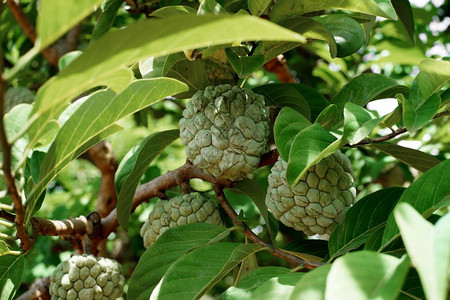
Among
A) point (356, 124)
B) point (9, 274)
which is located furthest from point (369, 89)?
point (9, 274)

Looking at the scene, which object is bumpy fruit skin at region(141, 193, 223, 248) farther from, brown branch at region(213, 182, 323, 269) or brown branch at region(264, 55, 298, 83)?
brown branch at region(264, 55, 298, 83)

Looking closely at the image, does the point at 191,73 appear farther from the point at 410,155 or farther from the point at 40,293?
the point at 40,293

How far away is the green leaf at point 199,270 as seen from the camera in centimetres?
100

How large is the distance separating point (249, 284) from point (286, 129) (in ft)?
1.01

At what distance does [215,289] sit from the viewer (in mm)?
1636

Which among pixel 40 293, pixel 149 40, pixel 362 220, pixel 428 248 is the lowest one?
pixel 40 293

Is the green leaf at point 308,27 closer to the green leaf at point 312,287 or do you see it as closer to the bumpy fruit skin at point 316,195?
the bumpy fruit skin at point 316,195

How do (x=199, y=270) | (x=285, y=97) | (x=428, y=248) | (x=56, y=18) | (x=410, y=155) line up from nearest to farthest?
→ (x=428, y=248), (x=56, y=18), (x=199, y=270), (x=410, y=155), (x=285, y=97)

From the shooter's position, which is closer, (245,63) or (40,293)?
(245,63)

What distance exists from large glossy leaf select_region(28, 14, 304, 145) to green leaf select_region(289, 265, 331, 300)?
0.30m

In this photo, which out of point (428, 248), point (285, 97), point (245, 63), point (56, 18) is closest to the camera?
point (428, 248)

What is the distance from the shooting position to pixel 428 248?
1.75 feet

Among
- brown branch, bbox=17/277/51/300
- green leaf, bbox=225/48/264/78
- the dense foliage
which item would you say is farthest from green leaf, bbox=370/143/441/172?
brown branch, bbox=17/277/51/300

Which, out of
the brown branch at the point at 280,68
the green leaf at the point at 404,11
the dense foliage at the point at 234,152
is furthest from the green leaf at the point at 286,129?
the brown branch at the point at 280,68
